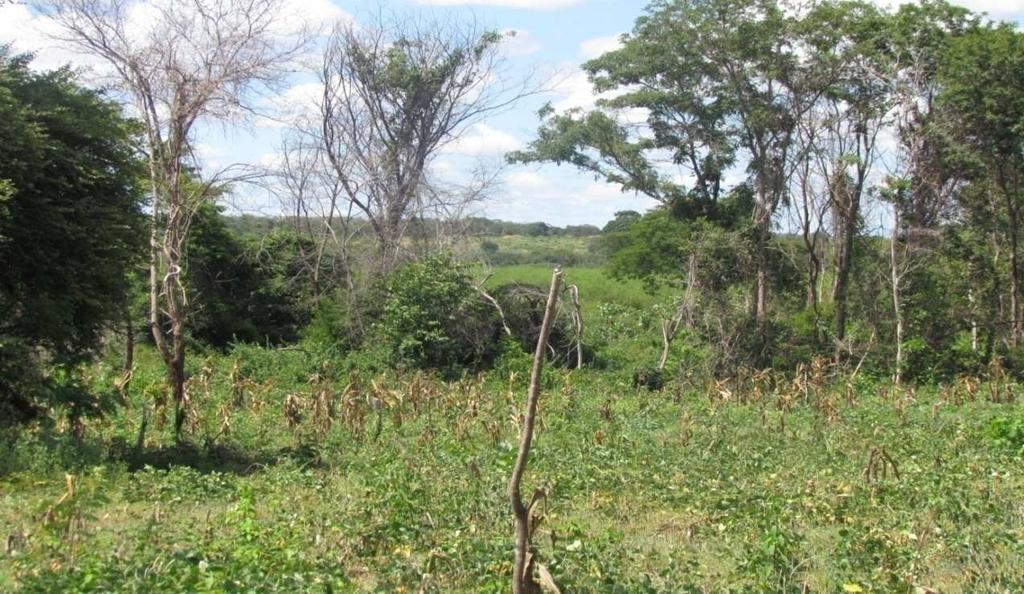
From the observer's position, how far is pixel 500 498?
7516mm

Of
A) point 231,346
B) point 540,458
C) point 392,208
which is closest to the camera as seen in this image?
point 540,458

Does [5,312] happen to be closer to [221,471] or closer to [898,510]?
[221,471]

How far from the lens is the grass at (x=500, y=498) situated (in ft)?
18.5

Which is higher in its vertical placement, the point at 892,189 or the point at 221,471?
the point at 892,189

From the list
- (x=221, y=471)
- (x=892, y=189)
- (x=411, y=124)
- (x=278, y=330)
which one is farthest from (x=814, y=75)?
(x=221, y=471)

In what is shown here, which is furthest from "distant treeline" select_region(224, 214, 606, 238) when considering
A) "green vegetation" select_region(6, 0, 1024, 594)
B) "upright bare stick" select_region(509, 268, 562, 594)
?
"upright bare stick" select_region(509, 268, 562, 594)

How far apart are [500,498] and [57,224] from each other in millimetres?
5602

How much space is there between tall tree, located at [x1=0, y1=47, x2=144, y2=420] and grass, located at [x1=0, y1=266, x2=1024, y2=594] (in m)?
0.97

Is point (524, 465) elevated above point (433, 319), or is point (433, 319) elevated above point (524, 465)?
point (524, 465)

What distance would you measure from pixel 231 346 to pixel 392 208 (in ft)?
17.8

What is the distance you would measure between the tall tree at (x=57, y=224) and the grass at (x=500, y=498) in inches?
38.2

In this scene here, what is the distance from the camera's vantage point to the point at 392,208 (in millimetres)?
26609

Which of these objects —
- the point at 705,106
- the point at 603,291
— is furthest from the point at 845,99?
the point at 603,291

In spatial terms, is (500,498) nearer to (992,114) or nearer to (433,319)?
(433,319)
